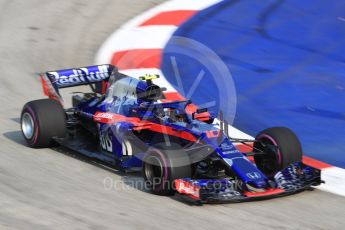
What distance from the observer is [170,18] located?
1580cm

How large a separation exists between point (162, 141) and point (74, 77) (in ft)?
7.57

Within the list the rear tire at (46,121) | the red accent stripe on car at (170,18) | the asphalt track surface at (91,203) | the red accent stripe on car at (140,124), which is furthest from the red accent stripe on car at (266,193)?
the red accent stripe on car at (170,18)

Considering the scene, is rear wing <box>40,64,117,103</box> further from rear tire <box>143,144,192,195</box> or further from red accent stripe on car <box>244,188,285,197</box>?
red accent stripe on car <box>244,188,285,197</box>

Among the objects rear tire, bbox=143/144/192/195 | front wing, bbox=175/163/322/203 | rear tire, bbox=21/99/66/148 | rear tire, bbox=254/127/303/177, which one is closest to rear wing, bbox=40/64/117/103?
rear tire, bbox=21/99/66/148

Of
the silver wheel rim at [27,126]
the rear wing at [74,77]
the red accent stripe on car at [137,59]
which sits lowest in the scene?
the silver wheel rim at [27,126]

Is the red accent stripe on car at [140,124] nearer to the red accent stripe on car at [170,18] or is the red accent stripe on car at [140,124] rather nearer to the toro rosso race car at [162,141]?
the toro rosso race car at [162,141]

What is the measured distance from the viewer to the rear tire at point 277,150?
890 cm

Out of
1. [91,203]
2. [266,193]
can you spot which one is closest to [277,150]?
[266,193]

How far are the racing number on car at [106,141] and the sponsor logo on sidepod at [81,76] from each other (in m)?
1.46

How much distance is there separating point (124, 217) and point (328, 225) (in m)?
2.06

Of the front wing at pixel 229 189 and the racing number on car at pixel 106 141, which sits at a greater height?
the racing number on car at pixel 106 141

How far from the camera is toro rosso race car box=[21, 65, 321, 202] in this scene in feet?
27.0

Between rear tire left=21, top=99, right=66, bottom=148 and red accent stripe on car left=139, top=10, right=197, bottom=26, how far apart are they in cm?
602

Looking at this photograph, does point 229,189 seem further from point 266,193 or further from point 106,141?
point 106,141
